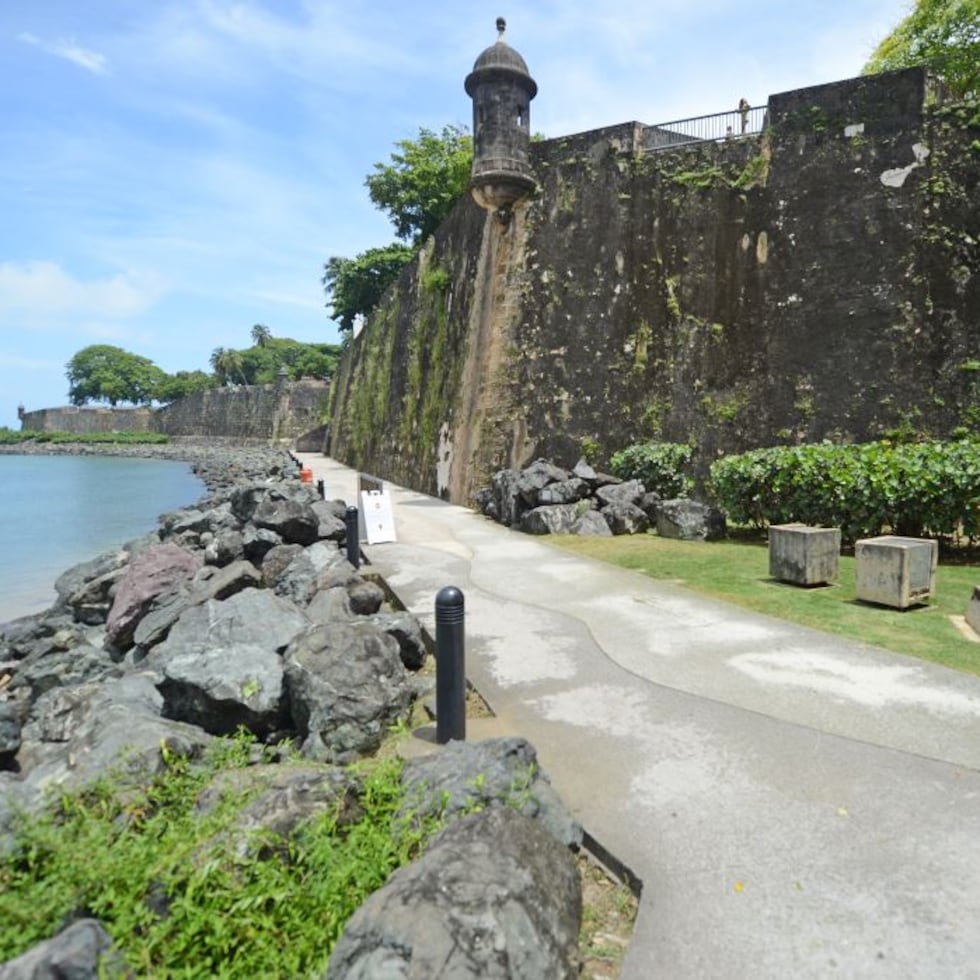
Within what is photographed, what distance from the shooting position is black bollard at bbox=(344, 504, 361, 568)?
29.3 feet

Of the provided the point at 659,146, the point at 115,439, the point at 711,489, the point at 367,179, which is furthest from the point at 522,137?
the point at 115,439

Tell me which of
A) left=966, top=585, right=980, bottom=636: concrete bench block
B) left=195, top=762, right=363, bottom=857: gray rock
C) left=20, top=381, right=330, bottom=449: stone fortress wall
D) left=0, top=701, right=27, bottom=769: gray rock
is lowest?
left=0, top=701, right=27, bottom=769: gray rock

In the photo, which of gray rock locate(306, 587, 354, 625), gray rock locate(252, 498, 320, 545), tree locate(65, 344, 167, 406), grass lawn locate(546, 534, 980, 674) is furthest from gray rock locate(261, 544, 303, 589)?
tree locate(65, 344, 167, 406)

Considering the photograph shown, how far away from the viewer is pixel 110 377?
8838cm

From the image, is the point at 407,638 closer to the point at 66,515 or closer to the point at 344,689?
the point at 344,689

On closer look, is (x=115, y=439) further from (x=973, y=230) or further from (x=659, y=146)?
(x=973, y=230)

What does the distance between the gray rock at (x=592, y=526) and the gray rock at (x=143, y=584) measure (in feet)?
19.1

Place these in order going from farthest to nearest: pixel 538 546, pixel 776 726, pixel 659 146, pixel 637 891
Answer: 1. pixel 659 146
2. pixel 538 546
3. pixel 776 726
4. pixel 637 891

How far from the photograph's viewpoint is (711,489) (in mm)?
14234

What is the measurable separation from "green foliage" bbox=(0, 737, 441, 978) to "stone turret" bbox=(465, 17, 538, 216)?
584 inches

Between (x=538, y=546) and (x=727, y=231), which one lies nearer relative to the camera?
(x=538, y=546)

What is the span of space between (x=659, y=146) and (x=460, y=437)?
7.72m

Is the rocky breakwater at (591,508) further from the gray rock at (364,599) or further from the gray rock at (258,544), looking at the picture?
the gray rock at (364,599)

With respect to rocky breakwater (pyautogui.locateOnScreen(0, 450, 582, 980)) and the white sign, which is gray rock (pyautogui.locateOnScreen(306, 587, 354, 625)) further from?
the white sign
